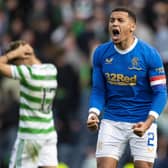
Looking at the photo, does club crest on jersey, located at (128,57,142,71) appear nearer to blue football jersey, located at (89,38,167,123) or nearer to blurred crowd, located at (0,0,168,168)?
blue football jersey, located at (89,38,167,123)

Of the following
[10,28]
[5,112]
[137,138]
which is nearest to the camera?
[137,138]

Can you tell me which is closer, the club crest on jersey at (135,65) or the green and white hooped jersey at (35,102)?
the club crest on jersey at (135,65)

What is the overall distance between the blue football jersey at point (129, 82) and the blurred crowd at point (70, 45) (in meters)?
2.88

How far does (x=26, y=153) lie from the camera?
11680 mm

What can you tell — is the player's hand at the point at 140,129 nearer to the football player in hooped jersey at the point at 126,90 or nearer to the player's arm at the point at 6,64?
the football player in hooped jersey at the point at 126,90

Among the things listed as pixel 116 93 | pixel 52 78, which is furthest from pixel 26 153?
pixel 116 93

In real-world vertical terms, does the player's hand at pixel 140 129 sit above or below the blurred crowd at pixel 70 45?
above

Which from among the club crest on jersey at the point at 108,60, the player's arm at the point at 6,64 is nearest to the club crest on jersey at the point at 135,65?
the club crest on jersey at the point at 108,60

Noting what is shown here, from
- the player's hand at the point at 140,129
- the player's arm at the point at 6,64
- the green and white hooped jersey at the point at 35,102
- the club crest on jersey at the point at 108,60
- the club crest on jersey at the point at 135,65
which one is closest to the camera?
the player's hand at the point at 140,129

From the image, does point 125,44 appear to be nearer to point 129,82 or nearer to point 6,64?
point 129,82

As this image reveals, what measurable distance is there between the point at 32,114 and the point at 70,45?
16.6ft

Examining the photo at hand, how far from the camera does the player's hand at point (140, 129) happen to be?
992 centimetres

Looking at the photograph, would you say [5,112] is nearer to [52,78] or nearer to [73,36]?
[73,36]

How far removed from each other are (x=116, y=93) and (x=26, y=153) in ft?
5.45
